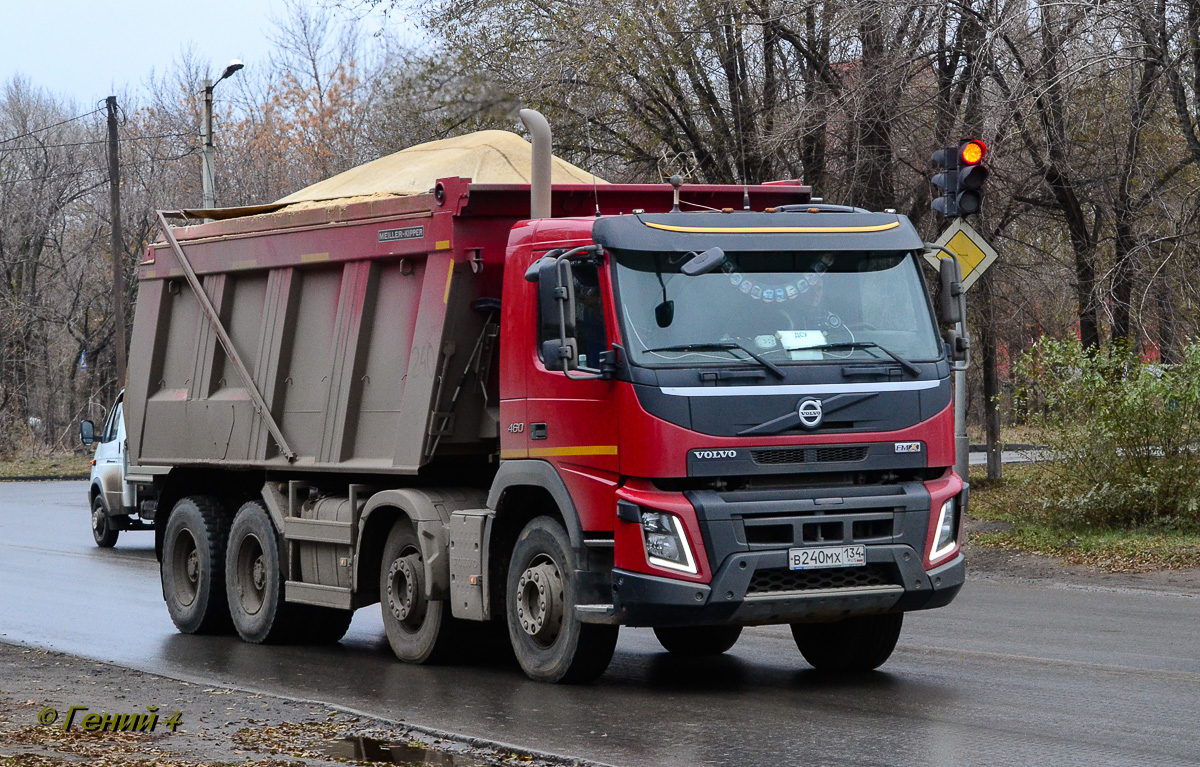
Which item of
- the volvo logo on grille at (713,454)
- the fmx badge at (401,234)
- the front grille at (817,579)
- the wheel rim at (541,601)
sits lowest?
the wheel rim at (541,601)

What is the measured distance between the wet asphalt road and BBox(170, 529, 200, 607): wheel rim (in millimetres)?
319

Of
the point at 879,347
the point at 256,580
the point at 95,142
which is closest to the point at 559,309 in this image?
the point at 879,347

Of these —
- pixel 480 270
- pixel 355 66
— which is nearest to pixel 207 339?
pixel 480 270

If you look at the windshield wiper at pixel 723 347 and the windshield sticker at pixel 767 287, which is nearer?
the windshield wiper at pixel 723 347

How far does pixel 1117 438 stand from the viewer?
52.7ft

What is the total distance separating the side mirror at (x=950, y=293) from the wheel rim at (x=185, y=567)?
6665 mm

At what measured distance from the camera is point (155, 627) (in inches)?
516

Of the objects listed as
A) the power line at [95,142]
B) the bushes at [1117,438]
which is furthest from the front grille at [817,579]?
the power line at [95,142]

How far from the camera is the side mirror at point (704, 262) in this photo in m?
8.47

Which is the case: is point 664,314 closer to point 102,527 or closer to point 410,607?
point 410,607

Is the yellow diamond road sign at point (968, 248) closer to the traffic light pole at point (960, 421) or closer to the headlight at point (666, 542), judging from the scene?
the traffic light pole at point (960, 421)

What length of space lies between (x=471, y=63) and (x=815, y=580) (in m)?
16.3

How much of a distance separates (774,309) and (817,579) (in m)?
1.49

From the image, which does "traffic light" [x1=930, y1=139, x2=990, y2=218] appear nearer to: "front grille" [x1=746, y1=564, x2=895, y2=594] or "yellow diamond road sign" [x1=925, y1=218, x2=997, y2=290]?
"yellow diamond road sign" [x1=925, y1=218, x2=997, y2=290]
